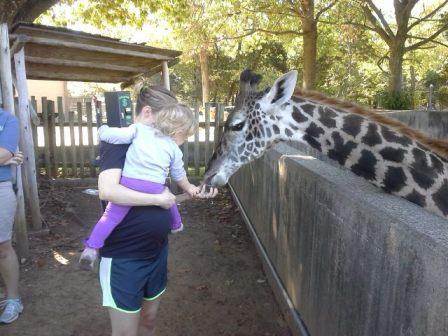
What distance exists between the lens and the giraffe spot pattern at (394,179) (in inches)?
121

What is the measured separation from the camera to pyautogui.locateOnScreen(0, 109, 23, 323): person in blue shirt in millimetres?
3705

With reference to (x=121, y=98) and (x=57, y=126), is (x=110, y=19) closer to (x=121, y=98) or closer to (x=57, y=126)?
(x=57, y=126)

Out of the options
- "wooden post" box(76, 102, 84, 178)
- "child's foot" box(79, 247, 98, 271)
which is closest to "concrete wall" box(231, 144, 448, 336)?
"child's foot" box(79, 247, 98, 271)

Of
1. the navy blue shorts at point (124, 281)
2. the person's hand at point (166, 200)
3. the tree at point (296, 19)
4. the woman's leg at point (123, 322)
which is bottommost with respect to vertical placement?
the woman's leg at point (123, 322)

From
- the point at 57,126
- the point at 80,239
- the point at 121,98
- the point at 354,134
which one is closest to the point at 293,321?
the point at 354,134

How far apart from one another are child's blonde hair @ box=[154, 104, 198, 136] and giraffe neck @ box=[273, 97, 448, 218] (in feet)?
4.59

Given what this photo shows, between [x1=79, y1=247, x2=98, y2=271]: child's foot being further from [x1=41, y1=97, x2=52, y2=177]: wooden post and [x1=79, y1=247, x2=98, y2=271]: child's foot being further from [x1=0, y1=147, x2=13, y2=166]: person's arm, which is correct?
[x1=41, y1=97, x2=52, y2=177]: wooden post

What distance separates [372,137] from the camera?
10.9ft

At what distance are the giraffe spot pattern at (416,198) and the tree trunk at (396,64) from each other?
15.5 m

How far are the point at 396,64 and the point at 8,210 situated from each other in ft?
54.5

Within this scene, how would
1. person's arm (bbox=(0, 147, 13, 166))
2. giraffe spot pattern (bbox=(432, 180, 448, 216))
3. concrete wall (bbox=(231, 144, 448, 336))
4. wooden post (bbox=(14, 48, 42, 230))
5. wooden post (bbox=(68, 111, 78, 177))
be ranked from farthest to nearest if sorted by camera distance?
wooden post (bbox=(68, 111, 78, 177)) → wooden post (bbox=(14, 48, 42, 230)) → person's arm (bbox=(0, 147, 13, 166)) → giraffe spot pattern (bbox=(432, 180, 448, 216)) → concrete wall (bbox=(231, 144, 448, 336))

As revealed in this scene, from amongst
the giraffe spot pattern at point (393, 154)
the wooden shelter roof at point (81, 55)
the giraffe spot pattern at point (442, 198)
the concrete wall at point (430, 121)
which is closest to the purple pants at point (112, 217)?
the giraffe spot pattern at point (393, 154)

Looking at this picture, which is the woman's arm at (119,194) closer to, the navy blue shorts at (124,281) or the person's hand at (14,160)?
the navy blue shorts at (124,281)

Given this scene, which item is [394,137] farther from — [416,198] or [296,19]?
[296,19]
